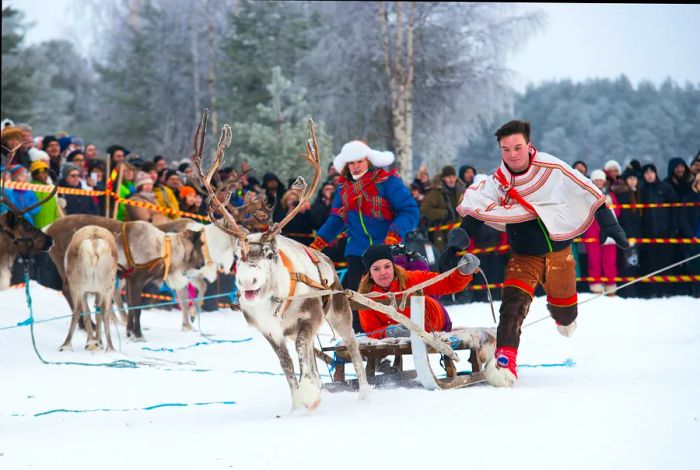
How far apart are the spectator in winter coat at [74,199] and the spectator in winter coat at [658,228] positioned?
275 inches

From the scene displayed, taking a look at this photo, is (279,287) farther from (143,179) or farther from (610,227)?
(143,179)

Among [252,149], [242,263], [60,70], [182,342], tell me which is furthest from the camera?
[60,70]

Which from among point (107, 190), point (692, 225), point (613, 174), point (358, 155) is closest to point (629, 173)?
point (613, 174)

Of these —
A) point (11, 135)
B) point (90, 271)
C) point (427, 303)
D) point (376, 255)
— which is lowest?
point (427, 303)

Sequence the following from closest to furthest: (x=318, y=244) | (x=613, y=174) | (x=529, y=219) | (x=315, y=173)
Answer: (x=315, y=173), (x=529, y=219), (x=318, y=244), (x=613, y=174)

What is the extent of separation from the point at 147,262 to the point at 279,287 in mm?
5704

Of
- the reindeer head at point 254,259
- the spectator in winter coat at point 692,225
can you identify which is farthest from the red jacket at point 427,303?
the spectator in winter coat at point 692,225

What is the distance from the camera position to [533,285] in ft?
21.3

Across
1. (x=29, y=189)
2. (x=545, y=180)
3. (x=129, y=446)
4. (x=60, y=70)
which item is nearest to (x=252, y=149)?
(x=29, y=189)

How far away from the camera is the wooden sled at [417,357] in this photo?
6188 millimetres

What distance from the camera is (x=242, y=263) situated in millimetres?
5293

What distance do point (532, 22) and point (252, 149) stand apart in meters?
7.92

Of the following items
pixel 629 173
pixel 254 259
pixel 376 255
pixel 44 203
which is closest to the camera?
pixel 254 259

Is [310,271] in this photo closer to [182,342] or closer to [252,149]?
[182,342]
